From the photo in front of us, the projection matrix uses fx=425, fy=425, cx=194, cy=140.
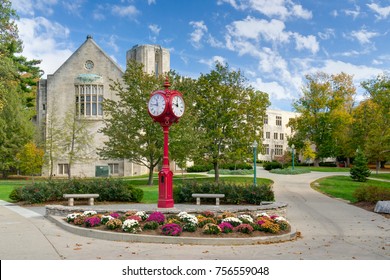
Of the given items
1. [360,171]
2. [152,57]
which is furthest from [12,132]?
[360,171]

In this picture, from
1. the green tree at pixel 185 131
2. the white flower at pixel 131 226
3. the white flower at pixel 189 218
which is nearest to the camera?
the white flower at pixel 131 226

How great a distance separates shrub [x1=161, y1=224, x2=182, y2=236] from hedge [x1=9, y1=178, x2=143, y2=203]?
9.19 meters

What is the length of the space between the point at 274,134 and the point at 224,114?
54755 millimetres

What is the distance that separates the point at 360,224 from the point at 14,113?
41.0 meters

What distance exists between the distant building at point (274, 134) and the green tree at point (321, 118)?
18.9m

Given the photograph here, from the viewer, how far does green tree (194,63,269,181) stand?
113 ft

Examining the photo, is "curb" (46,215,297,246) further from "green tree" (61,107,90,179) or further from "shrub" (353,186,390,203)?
"green tree" (61,107,90,179)

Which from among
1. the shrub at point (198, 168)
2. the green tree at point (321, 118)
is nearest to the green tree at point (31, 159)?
the shrub at point (198, 168)

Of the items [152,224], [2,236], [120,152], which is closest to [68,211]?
[2,236]

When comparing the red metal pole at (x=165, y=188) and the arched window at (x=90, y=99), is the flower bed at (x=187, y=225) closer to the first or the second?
the red metal pole at (x=165, y=188)

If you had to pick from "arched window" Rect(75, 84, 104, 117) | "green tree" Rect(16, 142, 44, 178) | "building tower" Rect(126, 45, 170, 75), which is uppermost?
"building tower" Rect(126, 45, 170, 75)

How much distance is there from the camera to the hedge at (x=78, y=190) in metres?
19.2

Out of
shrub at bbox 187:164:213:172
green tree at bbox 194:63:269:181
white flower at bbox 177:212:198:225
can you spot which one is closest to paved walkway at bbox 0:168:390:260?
white flower at bbox 177:212:198:225

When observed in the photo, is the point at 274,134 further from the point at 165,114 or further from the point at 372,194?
the point at 165,114
